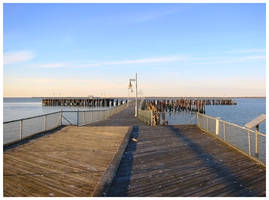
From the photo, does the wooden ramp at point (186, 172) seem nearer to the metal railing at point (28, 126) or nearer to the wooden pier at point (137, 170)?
the wooden pier at point (137, 170)

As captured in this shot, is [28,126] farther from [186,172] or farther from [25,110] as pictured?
[25,110]

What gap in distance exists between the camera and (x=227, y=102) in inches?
4395

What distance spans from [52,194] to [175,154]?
406 centimetres

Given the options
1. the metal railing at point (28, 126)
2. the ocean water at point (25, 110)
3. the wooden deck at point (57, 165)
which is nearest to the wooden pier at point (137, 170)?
the wooden deck at point (57, 165)

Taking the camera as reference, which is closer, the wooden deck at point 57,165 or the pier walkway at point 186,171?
the pier walkway at point 186,171

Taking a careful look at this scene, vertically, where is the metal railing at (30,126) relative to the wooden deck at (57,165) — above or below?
above

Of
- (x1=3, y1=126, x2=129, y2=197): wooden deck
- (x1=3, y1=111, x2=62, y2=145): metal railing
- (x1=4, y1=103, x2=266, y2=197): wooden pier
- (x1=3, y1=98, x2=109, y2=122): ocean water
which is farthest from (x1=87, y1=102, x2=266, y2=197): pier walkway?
(x1=3, y1=98, x2=109, y2=122): ocean water

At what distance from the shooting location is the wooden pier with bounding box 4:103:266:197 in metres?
4.55

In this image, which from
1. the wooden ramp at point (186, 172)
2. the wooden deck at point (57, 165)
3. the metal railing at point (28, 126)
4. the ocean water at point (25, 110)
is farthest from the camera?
the ocean water at point (25, 110)

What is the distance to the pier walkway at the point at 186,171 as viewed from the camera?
178 inches

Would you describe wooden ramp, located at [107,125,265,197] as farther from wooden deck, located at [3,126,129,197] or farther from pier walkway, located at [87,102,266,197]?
wooden deck, located at [3,126,129,197]

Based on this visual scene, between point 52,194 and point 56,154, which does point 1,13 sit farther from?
point 52,194

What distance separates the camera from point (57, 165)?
616 cm

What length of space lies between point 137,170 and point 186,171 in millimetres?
1211
